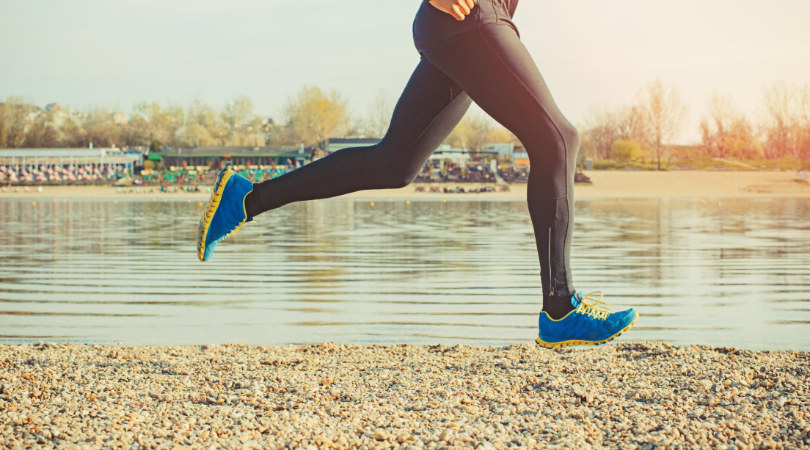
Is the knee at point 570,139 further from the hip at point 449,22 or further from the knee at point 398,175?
the knee at point 398,175

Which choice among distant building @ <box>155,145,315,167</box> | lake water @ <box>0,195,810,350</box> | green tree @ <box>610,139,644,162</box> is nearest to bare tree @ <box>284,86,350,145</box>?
distant building @ <box>155,145,315,167</box>

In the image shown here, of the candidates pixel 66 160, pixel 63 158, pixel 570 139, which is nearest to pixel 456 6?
pixel 570 139

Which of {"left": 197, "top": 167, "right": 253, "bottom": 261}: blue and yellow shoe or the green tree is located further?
the green tree

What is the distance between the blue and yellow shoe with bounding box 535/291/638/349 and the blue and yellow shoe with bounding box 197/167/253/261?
1.26 metres

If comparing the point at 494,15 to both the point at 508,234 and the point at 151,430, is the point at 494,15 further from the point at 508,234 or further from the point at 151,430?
the point at 508,234

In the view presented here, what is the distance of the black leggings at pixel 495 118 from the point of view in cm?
258

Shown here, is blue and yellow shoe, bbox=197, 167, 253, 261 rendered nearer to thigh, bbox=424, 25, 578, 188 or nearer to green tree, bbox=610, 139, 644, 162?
thigh, bbox=424, 25, 578, 188

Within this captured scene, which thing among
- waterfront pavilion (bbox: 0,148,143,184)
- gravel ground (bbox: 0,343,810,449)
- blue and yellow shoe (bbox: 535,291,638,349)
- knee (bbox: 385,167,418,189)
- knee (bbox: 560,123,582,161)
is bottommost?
gravel ground (bbox: 0,343,810,449)

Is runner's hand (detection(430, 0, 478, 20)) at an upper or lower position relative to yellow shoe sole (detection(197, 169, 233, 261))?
upper

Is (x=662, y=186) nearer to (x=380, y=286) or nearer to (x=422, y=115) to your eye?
(x=380, y=286)

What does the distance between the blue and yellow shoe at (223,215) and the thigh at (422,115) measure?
2.11 ft

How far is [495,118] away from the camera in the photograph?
2639 mm

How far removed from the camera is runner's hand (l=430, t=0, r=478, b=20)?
247 cm

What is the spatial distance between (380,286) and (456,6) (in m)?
5.53
